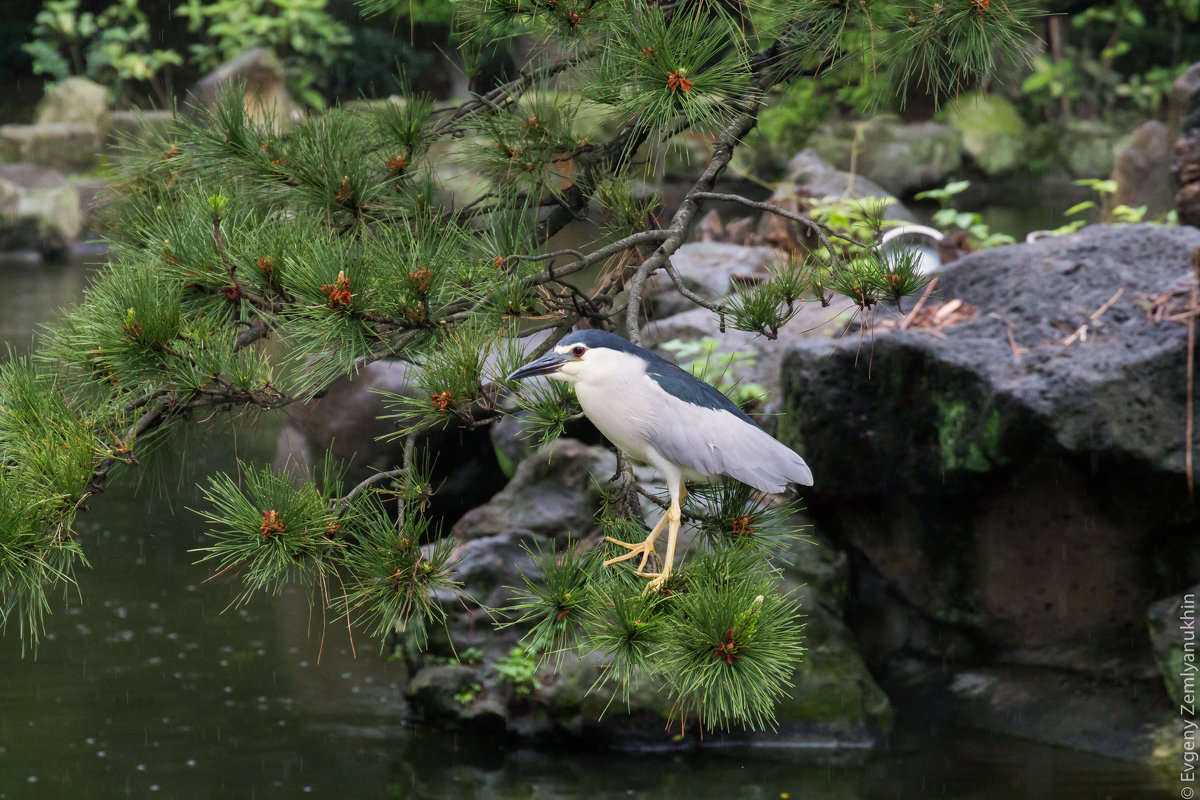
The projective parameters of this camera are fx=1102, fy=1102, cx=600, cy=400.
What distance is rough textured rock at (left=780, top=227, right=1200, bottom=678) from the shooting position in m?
3.16

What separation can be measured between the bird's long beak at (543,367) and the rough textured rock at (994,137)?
12286 mm

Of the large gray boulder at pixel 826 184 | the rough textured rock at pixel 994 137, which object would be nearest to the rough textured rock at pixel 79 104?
the large gray boulder at pixel 826 184

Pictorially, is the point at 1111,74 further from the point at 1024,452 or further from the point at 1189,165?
the point at 1024,452

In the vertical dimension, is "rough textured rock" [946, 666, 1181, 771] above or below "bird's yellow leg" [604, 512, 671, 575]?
below

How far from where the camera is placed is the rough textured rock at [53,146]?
12500mm

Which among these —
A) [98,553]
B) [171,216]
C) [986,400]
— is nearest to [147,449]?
[171,216]

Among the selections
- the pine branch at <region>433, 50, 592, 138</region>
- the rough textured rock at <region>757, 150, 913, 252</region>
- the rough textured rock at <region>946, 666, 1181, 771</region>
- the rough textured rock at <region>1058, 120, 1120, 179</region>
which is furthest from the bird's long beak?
the rough textured rock at <region>1058, 120, 1120, 179</region>

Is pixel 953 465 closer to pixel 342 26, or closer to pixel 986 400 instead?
pixel 986 400

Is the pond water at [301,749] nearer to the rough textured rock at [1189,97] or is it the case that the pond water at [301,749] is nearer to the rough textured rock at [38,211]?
the rough textured rock at [1189,97]

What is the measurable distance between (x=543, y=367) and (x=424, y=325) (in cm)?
24

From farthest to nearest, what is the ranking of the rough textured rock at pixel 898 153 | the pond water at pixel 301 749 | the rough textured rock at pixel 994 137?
the rough textured rock at pixel 994 137 → the rough textured rock at pixel 898 153 → the pond water at pixel 301 749

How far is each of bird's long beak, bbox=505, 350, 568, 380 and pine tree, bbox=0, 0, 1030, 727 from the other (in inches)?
3.1

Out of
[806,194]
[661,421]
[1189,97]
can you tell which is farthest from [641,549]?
[806,194]

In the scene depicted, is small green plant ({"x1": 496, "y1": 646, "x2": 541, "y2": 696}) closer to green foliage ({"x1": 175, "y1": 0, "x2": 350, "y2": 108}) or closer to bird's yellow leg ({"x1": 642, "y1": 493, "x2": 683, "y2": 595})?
bird's yellow leg ({"x1": 642, "y1": 493, "x2": 683, "y2": 595})
